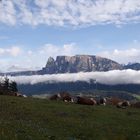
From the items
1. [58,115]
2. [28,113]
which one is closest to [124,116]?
[58,115]

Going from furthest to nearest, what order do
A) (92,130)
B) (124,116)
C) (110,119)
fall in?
(124,116) < (110,119) < (92,130)

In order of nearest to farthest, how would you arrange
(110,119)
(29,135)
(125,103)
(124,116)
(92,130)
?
(29,135) < (92,130) < (110,119) < (124,116) < (125,103)

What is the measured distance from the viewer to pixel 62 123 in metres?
35.2

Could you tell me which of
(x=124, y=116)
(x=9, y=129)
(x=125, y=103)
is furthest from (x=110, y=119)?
(x=125, y=103)

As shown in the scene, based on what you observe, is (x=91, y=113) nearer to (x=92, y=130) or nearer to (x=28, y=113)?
(x=28, y=113)

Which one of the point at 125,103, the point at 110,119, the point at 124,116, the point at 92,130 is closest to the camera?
the point at 92,130

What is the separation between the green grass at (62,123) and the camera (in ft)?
90.2

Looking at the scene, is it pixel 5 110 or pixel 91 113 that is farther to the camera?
pixel 91 113

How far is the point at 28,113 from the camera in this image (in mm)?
40688

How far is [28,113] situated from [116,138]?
1368 cm

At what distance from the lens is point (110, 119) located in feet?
133

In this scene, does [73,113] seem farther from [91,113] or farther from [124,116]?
[124,116]

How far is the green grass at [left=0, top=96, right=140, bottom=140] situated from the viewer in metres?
27.5

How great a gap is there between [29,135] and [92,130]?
315 inches
